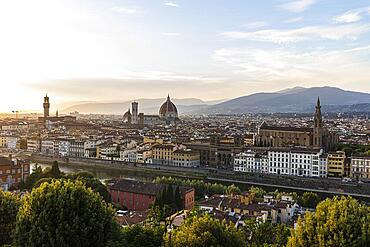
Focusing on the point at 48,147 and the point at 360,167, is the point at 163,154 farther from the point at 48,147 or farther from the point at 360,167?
the point at 360,167

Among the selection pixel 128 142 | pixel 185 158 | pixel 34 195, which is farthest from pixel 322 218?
pixel 128 142

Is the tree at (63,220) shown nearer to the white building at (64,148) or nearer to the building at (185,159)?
the building at (185,159)

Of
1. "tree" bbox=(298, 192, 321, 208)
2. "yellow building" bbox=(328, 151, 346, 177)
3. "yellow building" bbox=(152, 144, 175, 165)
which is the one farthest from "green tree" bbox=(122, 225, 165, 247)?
"yellow building" bbox=(152, 144, 175, 165)

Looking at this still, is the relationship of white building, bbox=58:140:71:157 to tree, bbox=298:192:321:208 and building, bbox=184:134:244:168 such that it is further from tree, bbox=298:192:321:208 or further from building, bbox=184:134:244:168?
tree, bbox=298:192:321:208

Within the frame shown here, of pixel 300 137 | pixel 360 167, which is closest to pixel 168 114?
pixel 300 137

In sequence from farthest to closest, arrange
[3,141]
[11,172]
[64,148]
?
[3,141], [64,148], [11,172]
